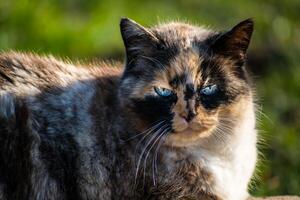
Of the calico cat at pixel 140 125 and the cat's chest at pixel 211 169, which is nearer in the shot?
the calico cat at pixel 140 125

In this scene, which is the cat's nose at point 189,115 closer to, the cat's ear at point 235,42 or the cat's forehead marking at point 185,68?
the cat's forehead marking at point 185,68

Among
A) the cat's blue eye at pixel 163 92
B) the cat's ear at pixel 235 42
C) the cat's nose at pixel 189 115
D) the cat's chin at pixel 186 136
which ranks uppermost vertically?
the cat's ear at pixel 235 42

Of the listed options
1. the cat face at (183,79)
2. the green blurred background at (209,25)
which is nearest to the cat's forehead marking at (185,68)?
the cat face at (183,79)

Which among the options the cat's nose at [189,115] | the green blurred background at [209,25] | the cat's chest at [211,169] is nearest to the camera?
the cat's nose at [189,115]

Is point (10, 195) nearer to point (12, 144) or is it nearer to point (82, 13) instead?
point (12, 144)

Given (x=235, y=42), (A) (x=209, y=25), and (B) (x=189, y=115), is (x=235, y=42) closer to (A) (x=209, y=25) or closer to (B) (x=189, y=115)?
(B) (x=189, y=115)

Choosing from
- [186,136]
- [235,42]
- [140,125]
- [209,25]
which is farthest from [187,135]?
[209,25]
